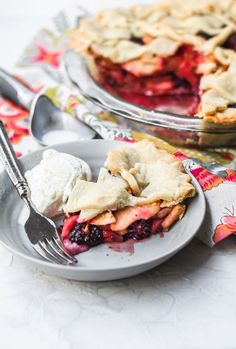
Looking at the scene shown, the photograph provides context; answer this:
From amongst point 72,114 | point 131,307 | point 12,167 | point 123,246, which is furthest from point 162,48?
point 131,307

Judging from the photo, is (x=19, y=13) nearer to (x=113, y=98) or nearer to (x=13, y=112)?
(x=13, y=112)

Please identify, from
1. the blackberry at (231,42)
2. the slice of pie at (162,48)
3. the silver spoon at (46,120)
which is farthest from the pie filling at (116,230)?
the blackberry at (231,42)

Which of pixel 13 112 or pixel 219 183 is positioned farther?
pixel 13 112

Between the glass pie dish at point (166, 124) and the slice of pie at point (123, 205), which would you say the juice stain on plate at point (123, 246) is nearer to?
the slice of pie at point (123, 205)

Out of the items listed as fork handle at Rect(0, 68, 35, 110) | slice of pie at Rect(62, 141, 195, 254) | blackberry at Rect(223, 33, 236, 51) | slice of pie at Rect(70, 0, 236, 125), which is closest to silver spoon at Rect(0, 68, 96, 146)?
fork handle at Rect(0, 68, 35, 110)

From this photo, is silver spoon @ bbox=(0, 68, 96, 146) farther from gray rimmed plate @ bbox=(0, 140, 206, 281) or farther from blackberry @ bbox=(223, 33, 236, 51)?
blackberry @ bbox=(223, 33, 236, 51)

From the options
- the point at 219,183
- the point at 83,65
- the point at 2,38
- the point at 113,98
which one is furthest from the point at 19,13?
the point at 219,183

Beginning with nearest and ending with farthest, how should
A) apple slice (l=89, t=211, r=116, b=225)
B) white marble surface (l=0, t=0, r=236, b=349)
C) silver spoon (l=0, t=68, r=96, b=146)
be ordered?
white marble surface (l=0, t=0, r=236, b=349)
apple slice (l=89, t=211, r=116, b=225)
silver spoon (l=0, t=68, r=96, b=146)
